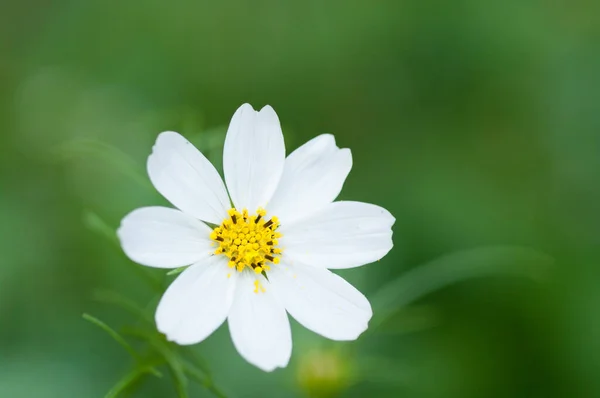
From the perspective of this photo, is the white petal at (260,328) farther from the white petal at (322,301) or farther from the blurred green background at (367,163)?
the blurred green background at (367,163)

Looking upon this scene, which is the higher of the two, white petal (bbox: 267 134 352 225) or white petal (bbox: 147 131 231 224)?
white petal (bbox: 267 134 352 225)

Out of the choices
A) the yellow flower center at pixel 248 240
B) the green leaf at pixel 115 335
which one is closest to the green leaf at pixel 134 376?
the green leaf at pixel 115 335

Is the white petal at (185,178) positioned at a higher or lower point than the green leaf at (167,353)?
higher

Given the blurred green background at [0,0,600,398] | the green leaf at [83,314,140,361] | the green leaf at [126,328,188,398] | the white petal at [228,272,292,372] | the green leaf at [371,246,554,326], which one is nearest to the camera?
the green leaf at [83,314,140,361]

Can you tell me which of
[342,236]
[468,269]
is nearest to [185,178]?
[342,236]

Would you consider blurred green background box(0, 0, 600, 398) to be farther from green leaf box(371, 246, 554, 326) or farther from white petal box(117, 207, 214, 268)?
white petal box(117, 207, 214, 268)

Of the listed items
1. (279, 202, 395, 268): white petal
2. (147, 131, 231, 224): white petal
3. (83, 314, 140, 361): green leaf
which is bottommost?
(83, 314, 140, 361): green leaf

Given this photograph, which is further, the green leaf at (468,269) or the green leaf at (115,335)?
the green leaf at (468,269)

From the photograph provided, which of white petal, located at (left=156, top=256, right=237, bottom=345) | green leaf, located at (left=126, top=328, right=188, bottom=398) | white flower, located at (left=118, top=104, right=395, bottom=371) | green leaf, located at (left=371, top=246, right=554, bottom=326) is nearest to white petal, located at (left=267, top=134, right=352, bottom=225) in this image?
white flower, located at (left=118, top=104, right=395, bottom=371)
